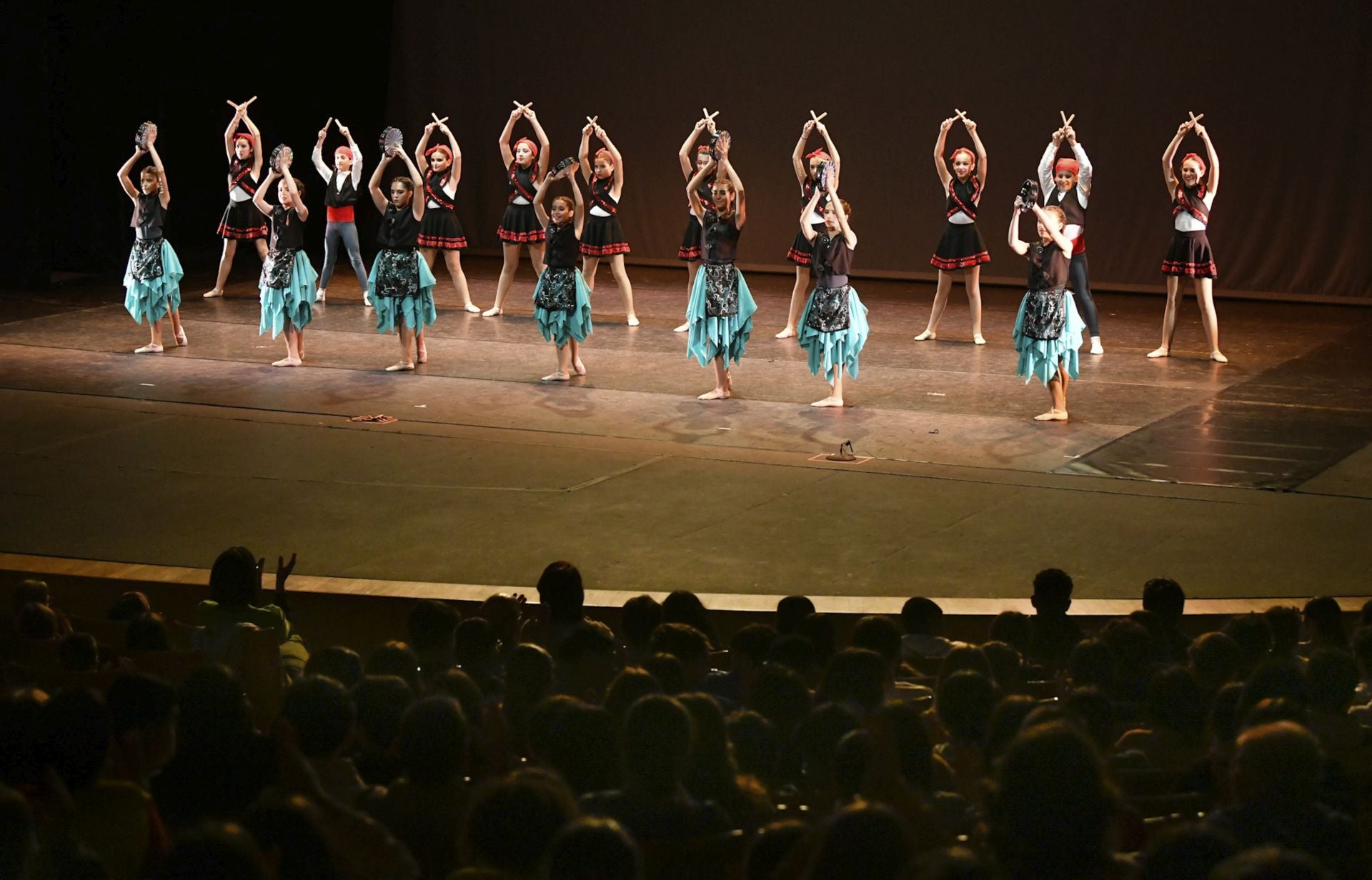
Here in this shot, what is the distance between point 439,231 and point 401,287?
308cm

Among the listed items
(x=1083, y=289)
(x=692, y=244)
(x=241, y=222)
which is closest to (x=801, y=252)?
(x=692, y=244)

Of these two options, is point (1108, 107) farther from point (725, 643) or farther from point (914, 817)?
point (914, 817)

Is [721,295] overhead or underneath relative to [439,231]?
underneath

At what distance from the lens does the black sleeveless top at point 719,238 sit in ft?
28.8

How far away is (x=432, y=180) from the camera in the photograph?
1234 cm

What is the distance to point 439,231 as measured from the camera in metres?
12.7

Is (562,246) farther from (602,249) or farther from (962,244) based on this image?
(962,244)

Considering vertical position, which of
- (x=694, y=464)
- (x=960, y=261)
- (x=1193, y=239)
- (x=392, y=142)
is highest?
(x=392, y=142)

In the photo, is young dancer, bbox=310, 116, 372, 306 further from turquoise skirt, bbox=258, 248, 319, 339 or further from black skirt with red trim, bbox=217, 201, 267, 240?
turquoise skirt, bbox=258, 248, 319, 339

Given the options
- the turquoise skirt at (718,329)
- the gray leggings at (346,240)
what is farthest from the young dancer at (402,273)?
the gray leggings at (346,240)

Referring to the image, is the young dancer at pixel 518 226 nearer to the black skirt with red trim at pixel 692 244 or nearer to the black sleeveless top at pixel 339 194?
the black skirt with red trim at pixel 692 244

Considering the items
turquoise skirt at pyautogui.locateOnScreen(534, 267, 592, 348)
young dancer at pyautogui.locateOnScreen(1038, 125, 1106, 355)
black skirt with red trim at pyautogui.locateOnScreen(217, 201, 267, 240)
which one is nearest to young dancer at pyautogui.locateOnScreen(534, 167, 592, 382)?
turquoise skirt at pyautogui.locateOnScreen(534, 267, 592, 348)

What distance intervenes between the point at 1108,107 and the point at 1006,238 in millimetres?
1376

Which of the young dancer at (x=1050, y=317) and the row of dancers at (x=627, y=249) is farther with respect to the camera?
the row of dancers at (x=627, y=249)
